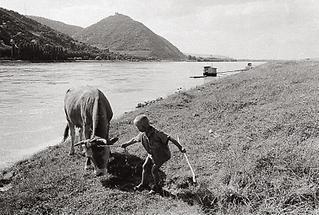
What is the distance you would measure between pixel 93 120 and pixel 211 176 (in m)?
3.88

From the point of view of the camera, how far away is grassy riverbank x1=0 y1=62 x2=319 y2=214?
6689 millimetres

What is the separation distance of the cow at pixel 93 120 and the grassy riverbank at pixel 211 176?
2.33 ft

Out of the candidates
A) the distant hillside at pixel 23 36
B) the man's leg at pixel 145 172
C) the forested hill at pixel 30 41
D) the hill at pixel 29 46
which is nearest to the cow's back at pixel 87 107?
the man's leg at pixel 145 172

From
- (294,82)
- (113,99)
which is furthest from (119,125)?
(113,99)

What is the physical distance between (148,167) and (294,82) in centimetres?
1546

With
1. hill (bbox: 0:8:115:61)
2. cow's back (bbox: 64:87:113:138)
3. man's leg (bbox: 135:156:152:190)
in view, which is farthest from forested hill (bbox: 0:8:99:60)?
man's leg (bbox: 135:156:152:190)

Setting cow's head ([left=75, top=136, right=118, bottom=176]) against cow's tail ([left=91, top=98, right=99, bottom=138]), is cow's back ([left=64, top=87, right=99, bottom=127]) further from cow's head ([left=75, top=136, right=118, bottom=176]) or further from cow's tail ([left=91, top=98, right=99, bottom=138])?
cow's head ([left=75, top=136, right=118, bottom=176])

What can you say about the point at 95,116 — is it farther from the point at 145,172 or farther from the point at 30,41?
the point at 30,41

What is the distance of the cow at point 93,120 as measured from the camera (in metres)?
8.80

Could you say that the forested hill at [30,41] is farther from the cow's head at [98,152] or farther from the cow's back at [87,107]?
the cow's head at [98,152]

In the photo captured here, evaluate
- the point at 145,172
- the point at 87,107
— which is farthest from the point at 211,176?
the point at 87,107

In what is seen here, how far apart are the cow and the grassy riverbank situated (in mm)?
710

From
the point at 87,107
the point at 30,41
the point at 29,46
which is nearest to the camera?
the point at 87,107

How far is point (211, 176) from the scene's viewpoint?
8.08 meters
